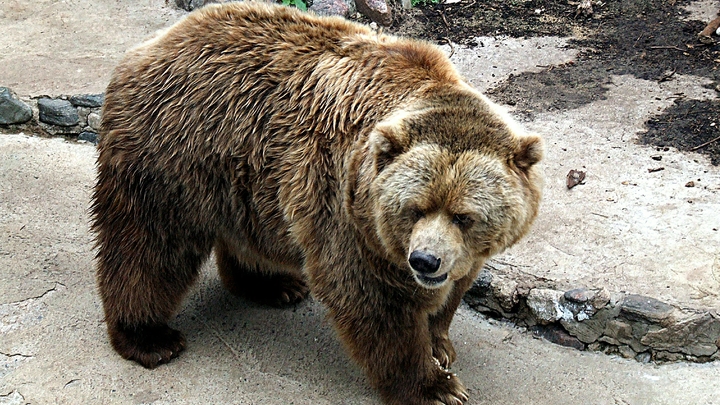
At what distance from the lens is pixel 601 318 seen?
174 inches

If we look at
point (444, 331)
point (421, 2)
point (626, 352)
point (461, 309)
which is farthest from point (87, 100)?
point (626, 352)

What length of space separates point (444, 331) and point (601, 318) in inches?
34.7

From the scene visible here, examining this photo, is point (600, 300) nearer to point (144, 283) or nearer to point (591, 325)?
point (591, 325)

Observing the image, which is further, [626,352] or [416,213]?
[626,352]

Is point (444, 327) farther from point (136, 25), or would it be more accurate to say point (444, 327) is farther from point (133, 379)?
point (136, 25)

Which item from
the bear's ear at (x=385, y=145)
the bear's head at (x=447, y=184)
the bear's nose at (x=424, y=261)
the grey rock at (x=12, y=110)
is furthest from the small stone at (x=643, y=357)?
the grey rock at (x=12, y=110)

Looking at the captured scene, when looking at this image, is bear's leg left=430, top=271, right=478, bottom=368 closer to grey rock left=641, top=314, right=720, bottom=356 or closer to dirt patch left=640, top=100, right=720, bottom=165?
grey rock left=641, top=314, right=720, bottom=356

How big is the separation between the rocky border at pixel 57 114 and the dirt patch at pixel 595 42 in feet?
9.85

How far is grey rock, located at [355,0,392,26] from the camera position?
7836 mm

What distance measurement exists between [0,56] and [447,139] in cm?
576

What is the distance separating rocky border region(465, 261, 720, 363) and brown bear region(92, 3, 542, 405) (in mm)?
518

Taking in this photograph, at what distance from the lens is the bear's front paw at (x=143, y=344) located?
452cm

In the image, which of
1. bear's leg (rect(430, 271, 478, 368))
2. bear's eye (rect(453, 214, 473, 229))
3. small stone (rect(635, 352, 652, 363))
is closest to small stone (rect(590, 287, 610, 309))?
small stone (rect(635, 352, 652, 363))

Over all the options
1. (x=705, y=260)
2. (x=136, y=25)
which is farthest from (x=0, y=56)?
(x=705, y=260)
